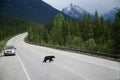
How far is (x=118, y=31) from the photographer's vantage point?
54.2 m

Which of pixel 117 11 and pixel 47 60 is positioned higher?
pixel 117 11

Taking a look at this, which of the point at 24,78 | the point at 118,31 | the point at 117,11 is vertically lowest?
the point at 24,78

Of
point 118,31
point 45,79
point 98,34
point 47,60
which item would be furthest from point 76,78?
point 98,34

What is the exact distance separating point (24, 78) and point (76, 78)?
3.59 meters

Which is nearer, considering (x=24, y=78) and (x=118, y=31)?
(x=24, y=78)

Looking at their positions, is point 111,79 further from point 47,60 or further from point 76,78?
point 47,60

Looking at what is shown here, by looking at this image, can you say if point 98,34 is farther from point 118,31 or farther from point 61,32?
point 118,31

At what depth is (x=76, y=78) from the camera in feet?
46.0

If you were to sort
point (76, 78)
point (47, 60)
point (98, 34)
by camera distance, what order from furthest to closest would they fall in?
point (98, 34)
point (47, 60)
point (76, 78)

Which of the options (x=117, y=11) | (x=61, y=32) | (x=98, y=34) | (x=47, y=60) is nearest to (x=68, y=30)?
(x=61, y=32)

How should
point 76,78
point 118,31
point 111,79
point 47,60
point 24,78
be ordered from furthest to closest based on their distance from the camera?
point 118,31 → point 47,60 → point 24,78 → point 76,78 → point 111,79

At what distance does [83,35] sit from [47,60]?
264ft

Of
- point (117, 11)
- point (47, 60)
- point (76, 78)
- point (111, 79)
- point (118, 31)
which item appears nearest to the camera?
point (111, 79)

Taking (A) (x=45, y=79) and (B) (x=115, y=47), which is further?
(B) (x=115, y=47)
